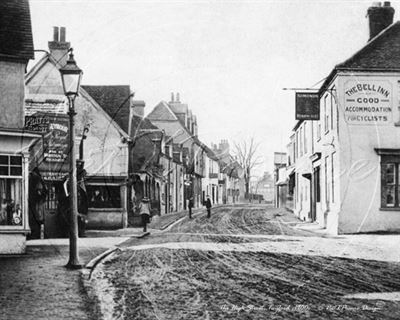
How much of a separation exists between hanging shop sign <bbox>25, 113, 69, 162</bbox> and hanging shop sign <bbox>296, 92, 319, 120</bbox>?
9.11 m

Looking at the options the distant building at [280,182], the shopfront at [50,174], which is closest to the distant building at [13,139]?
the shopfront at [50,174]

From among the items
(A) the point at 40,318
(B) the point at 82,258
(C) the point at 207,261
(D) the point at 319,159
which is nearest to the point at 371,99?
(D) the point at 319,159

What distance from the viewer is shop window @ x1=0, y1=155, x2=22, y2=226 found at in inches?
602

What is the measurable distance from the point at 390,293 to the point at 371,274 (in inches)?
88.5

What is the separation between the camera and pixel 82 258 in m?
14.2

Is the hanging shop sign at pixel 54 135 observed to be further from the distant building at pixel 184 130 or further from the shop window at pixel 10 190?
the distant building at pixel 184 130

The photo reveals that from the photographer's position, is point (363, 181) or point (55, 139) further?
point (363, 181)

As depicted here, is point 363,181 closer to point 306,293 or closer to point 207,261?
point 207,261

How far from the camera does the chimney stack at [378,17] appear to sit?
24422 mm

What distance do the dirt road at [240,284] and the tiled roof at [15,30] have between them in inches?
255

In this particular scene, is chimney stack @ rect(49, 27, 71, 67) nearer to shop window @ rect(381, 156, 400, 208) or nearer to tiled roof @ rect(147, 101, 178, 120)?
shop window @ rect(381, 156, 400, 208)

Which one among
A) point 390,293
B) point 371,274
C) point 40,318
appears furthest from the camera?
point 371,274

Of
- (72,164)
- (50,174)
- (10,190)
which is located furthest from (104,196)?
(72,164)

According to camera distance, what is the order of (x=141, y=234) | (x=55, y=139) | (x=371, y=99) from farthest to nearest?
(x=141, y=234)
(x=371, y=99)
(x=55, y=139)
